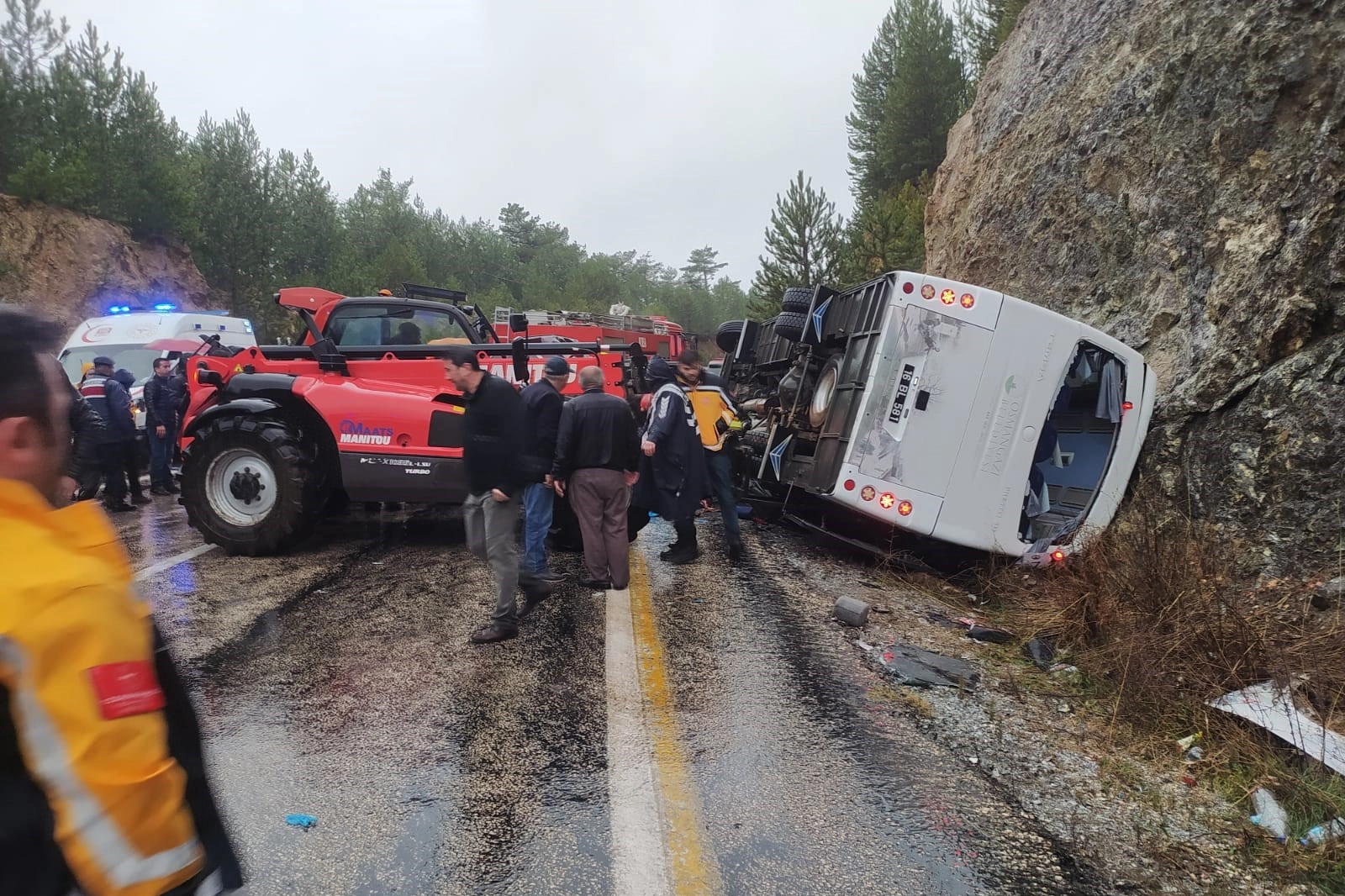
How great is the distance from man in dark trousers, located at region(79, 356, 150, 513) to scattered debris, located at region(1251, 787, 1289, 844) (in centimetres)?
1026

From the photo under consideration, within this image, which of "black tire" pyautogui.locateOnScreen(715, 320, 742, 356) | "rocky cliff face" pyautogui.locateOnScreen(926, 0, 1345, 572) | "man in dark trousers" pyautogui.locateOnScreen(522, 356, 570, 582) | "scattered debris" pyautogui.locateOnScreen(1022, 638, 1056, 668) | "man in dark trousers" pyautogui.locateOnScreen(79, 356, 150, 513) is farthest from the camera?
"black tire" pyautogui.locateOnScreen(715, 320, 742, 356)

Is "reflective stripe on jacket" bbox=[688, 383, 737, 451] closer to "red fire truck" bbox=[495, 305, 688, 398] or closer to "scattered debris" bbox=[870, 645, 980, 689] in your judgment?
"red fire truck" bbox=[495, 305, 688, 398]

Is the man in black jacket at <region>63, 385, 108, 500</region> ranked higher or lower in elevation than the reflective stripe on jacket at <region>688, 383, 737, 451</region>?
lower

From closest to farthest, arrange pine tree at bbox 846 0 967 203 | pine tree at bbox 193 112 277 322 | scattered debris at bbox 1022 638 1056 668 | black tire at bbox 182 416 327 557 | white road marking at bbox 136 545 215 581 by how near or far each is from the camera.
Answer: scattered debris at bbox 1022 638 1056 668
white road marking at bbox 136 545 215 581
black tire at bbox 182 416 327 557
pine tree at bbox 846 0 967 203
pine tree at bbox 193 112 277 322

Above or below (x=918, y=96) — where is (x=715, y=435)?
below

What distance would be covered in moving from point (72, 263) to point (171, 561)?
28.9 m

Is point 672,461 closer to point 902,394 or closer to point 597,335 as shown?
point 902,394

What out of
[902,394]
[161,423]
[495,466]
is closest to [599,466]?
[495,466]

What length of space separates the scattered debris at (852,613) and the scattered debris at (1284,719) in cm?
199

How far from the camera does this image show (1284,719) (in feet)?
12.1

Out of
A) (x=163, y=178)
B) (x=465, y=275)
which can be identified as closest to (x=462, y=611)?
(x=163, y=178)

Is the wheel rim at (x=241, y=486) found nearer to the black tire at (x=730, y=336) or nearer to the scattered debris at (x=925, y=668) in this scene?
the scattered debris at (x=925, y=668)

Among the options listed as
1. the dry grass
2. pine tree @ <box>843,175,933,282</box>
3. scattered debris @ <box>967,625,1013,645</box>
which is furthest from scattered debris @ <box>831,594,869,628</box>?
pine tree @ <box>843,175,933,282</box>

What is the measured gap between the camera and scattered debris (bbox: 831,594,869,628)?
5.39 metres
